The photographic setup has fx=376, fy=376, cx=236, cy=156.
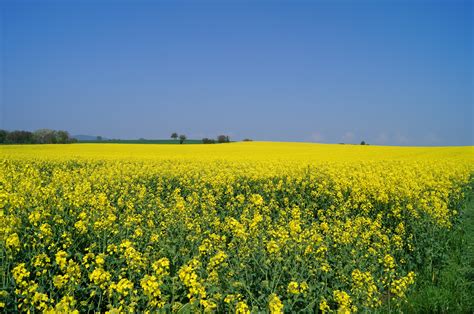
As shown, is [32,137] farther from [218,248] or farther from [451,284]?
[451,284]

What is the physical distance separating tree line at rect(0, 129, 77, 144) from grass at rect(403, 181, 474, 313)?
213 ft

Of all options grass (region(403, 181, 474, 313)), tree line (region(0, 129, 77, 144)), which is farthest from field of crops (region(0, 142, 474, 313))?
tree line (region(0, 129, 77, 144))

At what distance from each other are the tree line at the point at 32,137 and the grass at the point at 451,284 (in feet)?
213

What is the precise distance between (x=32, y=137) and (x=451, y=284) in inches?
2933

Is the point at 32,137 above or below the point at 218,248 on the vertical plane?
above

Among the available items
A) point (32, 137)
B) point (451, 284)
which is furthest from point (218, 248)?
point (32, 137)

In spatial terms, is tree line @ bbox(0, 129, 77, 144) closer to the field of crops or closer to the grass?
the field of crops

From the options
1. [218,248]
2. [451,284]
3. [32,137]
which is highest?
[32,137]

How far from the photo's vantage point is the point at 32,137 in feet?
226

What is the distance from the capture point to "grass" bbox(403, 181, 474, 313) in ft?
20.8

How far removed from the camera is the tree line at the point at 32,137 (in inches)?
2601

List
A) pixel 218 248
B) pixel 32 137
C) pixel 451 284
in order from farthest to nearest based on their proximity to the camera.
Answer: pixel 32 137 < pixel 451 284 < pixel 218 248

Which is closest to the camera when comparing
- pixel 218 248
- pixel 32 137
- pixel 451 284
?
pixel 218 248

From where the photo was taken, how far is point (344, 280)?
232 inches
